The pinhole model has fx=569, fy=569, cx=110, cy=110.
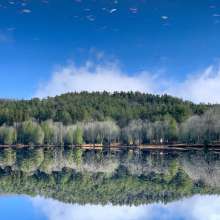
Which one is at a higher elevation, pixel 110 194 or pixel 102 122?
pixel 102 122

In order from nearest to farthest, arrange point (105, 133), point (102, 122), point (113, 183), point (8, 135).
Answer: point (113, 183), point (8, 135), point (105, 133), point (102, 122)

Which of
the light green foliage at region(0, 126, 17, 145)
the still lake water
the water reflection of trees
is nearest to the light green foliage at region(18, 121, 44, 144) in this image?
the light green foliage at region(0, 126, 17, 145)

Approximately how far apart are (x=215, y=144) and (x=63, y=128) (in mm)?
34409

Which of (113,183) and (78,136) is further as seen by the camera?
(78,136)

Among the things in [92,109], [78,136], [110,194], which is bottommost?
[110,194]

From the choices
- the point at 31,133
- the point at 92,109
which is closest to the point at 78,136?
the point at 31,133

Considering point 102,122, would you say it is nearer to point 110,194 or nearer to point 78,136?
point 78,136

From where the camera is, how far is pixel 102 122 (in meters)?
121

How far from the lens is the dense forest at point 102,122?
345 feet

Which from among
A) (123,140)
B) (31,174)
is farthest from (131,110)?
(31,174)

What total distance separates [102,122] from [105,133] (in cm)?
520

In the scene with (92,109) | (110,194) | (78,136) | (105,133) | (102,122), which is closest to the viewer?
(110,194)

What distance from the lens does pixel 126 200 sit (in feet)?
86.9

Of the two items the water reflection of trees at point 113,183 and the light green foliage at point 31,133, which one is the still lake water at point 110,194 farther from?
the light green foliage at point 31,133
